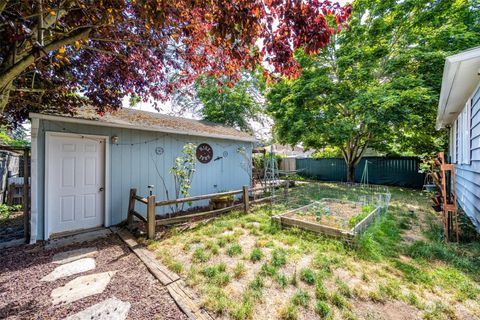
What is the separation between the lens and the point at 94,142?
494cm

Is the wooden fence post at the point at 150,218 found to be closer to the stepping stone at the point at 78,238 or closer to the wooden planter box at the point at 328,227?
the stepping stone at the point at 78,238

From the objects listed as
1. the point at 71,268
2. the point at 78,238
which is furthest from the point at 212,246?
the point at 78,238

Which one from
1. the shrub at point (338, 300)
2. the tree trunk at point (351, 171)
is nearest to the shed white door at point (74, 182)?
the shrub at point (338, 300)

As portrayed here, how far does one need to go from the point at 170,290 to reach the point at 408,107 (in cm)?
1047

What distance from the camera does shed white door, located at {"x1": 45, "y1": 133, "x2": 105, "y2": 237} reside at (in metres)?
4.36

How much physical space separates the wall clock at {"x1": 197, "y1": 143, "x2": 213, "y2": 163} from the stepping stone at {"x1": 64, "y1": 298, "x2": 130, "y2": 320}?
4.89 meters

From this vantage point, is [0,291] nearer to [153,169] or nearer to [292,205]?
[153,169]

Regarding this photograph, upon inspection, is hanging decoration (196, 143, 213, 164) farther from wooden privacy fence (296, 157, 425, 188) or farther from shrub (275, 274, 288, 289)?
wooden privacy fence (296, 157, 425, 188)

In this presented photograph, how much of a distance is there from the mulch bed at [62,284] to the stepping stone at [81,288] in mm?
76

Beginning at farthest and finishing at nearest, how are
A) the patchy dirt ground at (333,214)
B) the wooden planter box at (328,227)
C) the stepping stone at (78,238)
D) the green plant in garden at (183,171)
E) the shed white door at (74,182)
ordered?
the green plant in garden at (183,171)
the patchy dirt ground at (333,214)
the shed white door at (74,182)
the stepping stone at (78,238)
the wooden planter box at (328,227)

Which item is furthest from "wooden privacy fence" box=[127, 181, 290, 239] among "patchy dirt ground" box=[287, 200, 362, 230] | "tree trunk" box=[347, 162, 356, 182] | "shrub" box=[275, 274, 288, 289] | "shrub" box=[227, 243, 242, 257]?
"tree trunk" box=[347, 162, 356, 182]

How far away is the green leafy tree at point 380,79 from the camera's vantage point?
8.41 m

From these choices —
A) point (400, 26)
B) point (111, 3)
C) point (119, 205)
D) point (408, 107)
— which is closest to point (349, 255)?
point (111, 3)

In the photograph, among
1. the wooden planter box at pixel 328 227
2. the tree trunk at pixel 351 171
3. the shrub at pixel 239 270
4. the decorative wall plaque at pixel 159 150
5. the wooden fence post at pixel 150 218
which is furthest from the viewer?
the tree trunk at pixel 351 171
